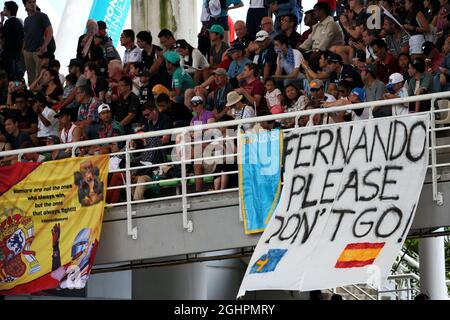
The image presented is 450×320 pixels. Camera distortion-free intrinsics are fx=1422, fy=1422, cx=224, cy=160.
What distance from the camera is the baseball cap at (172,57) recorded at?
67.6 feet

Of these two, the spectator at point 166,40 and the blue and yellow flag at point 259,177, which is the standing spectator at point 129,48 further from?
the blue and yellow flag at point 259,177

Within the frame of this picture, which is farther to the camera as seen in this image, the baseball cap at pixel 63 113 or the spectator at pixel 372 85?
the baseball cap at pixel 63 113

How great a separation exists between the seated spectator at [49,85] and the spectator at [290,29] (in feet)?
12.5

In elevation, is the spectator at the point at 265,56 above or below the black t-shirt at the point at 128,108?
above

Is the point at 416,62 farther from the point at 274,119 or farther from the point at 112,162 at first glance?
the point at 112,162

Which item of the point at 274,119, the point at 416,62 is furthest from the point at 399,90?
A: the point at 274,119

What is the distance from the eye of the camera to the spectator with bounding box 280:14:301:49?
66.4 ft

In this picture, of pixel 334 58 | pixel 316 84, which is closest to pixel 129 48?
pixel 334 58

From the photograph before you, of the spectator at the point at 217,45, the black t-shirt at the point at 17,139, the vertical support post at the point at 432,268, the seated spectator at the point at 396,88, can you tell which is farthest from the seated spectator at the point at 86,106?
the vertical support post at the point at 432,268

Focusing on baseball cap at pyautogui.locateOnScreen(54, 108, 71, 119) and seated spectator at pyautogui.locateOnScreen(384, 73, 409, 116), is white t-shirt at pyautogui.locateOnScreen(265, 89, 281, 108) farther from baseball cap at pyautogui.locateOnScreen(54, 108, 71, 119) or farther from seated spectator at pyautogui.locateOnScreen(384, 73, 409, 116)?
baseball cap at pyautogui.locateOnScreen(54, 108, 71, 119)

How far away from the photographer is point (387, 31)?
19391 mm

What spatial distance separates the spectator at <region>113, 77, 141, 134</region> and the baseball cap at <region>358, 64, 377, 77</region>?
Answer: 10.8 ft

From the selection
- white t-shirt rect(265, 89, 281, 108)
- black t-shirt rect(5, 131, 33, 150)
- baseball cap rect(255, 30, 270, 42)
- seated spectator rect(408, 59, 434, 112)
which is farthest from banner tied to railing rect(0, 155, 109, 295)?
seated spectator rect(408, 59, 434, 112)
